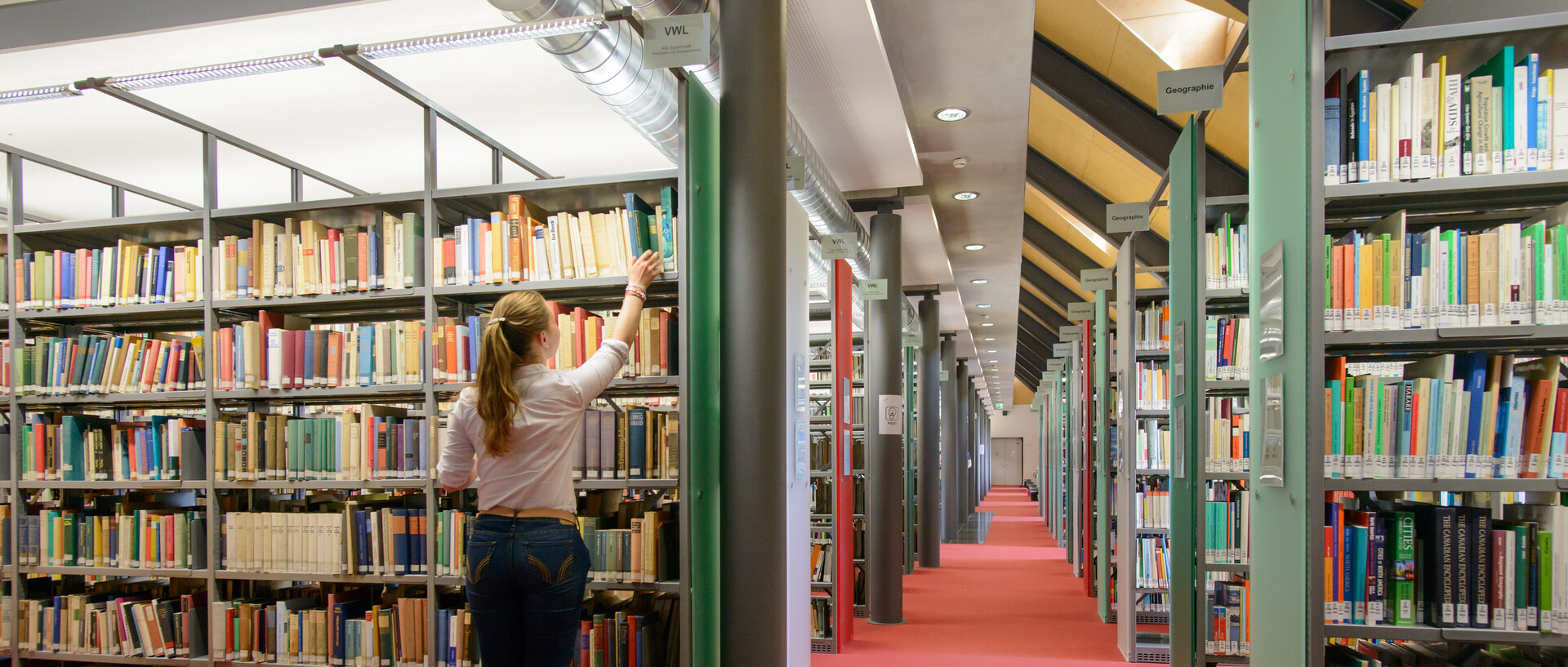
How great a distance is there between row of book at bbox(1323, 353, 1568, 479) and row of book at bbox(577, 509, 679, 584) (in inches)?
90.1

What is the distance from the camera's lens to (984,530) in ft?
51.7

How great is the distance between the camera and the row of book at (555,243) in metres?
3.68

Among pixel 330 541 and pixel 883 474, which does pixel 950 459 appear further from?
pixel 330 541

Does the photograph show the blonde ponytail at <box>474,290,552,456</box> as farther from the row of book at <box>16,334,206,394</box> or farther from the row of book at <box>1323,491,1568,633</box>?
the row of book at <box>16,334,206,394</box>

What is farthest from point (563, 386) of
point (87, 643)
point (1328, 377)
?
point (87, 643)

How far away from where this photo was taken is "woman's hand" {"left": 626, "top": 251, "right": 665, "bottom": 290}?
334cm

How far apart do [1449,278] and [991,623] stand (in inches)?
214

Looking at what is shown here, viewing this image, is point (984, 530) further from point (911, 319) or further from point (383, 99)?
point (383, 99)

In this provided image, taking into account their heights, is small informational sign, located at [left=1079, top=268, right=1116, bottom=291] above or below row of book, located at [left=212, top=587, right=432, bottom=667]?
above

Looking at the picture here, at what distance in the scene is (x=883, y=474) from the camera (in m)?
7.34

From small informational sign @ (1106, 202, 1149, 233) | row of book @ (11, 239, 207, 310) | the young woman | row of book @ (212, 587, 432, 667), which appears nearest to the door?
small informational sign @ (1106, 202, 1149, 233)

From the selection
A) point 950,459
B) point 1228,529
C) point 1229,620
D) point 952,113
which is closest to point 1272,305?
point 1228,529

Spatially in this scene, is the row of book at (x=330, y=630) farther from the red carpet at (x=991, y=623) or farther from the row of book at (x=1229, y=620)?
the row of book at (x=1229, y=620)

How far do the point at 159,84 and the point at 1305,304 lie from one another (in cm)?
419
